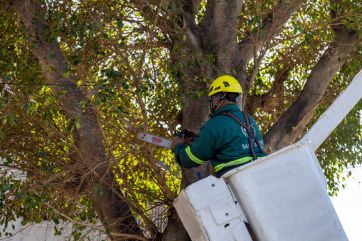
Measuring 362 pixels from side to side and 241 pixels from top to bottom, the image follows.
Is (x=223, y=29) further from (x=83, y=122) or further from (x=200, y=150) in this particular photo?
(x=200, y=150)

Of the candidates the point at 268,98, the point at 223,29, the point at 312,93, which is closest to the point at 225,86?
the point at 223,29

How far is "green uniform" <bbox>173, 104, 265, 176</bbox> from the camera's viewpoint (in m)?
5.12

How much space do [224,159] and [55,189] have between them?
2444mm

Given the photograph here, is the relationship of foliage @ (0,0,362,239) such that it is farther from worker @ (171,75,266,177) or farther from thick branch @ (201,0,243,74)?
worker @ (171,75,266,177)

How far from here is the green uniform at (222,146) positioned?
201 inches

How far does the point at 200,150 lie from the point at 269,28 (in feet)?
9.70

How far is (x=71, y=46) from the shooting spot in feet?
24.1

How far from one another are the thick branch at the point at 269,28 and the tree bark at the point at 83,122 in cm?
209

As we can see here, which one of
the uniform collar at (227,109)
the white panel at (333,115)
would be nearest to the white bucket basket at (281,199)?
the white panel at (333,115)

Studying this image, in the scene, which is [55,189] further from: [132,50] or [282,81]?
[282,81]

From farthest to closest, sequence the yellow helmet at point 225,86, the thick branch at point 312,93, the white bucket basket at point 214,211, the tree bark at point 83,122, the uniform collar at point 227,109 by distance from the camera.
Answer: the thick branch at point 312,93 < the tree bark at point 83,122 < the yellow helmet at point 225,86 < the uniform collar at point 227,109 < the white bucket basket at point 214,211

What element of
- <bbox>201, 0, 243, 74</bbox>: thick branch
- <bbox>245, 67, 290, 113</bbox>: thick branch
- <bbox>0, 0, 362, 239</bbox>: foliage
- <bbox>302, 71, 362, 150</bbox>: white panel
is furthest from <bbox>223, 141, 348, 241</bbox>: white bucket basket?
<bbox>245, 67, 290, 113</bbox>: thick branch

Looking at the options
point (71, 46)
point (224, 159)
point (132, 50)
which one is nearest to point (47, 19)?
point (71, 46)

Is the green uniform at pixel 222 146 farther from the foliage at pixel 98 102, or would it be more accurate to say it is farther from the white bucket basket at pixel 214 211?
the foliage at pixel 98 102
